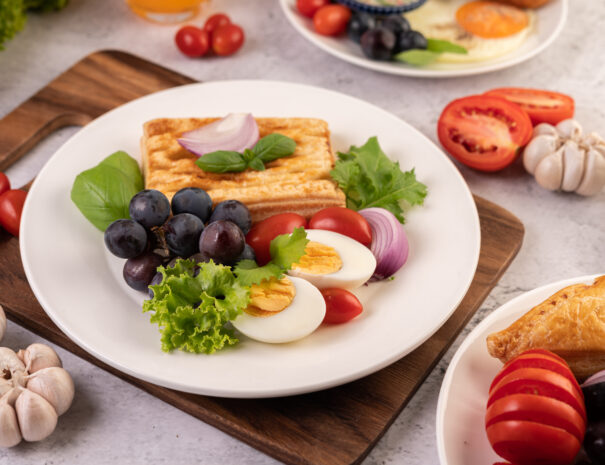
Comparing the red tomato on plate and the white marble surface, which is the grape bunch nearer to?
the white marble surface

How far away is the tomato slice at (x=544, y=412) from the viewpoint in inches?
73.2

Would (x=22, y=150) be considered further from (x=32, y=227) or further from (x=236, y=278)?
(x=236, y=278)

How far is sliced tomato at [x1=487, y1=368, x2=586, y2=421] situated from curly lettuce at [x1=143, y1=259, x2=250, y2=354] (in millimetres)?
815

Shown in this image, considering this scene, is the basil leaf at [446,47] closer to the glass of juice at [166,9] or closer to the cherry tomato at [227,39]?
the cherry tomato at [227,39]

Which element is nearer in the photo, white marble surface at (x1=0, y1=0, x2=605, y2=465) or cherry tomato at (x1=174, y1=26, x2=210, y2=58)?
white marble surface at (x1=0, y1=0, x2=605, y2=465)

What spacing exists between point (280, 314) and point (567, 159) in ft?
5.44

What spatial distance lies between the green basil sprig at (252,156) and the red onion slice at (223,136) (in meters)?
0.06

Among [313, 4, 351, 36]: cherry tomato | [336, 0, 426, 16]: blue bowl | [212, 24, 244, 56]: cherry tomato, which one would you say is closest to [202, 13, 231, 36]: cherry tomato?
[212, 24, 244, 56]: cherry tomato

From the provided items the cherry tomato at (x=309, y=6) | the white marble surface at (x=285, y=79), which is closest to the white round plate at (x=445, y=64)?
the cherry tomato at (x=309, y=6)

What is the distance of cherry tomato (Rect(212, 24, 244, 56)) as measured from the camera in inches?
158

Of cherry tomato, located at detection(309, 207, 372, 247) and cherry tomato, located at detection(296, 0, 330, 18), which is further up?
cherry tomato, located at detection(296, 0, 330, 18)

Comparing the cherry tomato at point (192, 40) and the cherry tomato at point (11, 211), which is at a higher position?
the cherry tomato at point (192, 40)

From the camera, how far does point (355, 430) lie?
2.25m

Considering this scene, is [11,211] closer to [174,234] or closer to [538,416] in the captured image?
[174,234]
